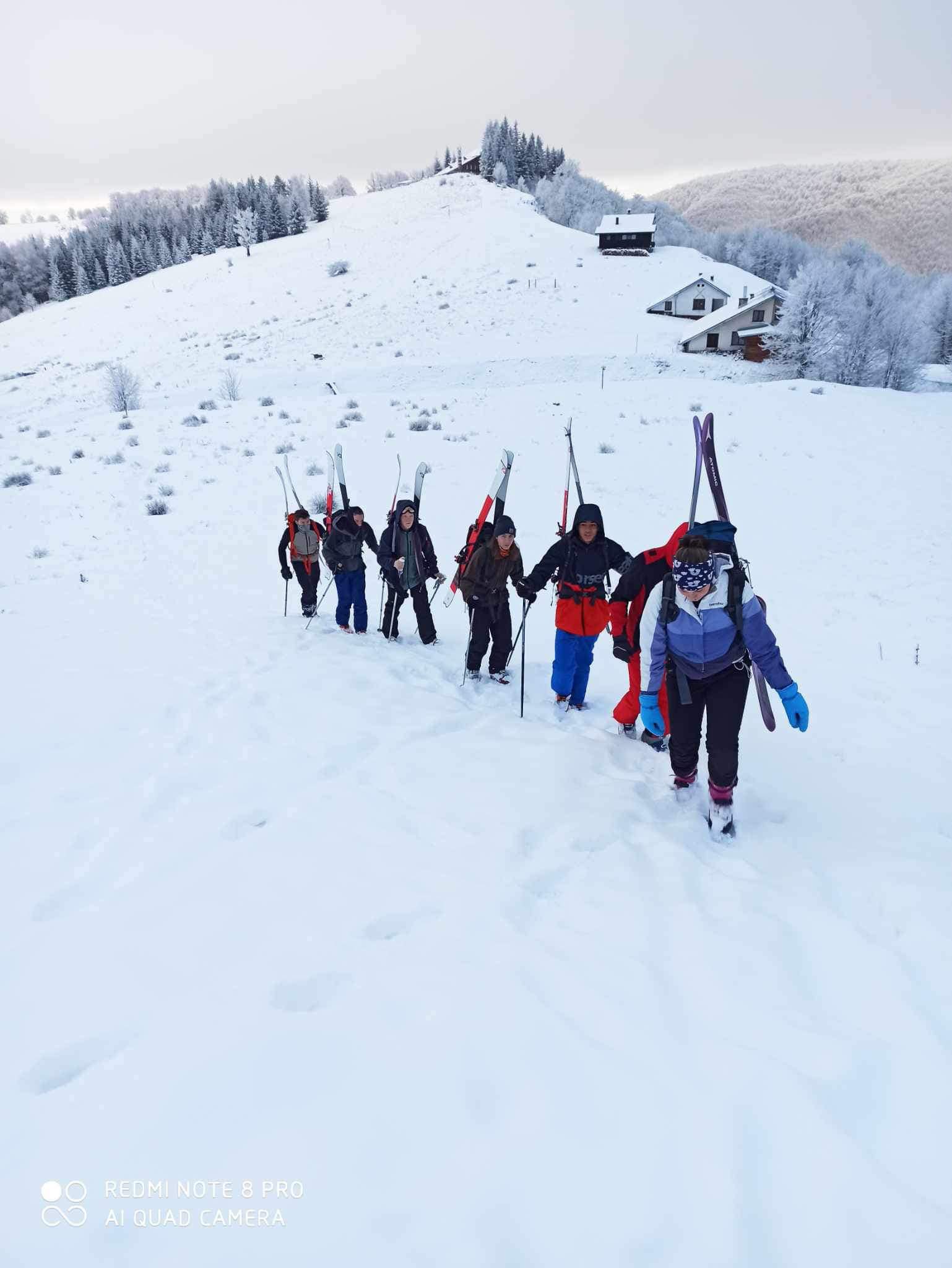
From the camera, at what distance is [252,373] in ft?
121

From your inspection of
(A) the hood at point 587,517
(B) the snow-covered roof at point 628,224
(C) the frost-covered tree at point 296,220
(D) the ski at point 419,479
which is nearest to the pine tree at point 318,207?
(C) the frost-covered tree at point 296,220

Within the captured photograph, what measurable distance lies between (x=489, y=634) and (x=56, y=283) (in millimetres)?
105597

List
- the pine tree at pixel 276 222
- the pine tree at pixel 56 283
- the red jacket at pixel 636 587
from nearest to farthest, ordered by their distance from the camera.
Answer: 1. the red jacket at pixel 636 587
2. the pine tree at pixel 276 222
3. the pine tree at pixel 56 283

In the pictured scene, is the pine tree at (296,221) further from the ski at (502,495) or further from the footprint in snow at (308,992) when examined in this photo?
the footprint in snow at (308,992)

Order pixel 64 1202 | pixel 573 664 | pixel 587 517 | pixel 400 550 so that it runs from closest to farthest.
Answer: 1. pixel 64 1202
2. pixel 587 517
3. pixel 573 664
4. pixel 400 550

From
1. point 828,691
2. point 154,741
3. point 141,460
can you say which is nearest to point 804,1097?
point 154,741

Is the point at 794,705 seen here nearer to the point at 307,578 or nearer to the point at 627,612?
the point at 627,612

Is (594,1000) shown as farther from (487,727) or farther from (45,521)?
(45,521)

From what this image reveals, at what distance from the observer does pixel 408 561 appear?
26.5 feet

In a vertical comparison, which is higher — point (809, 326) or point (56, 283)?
point (56, 283)

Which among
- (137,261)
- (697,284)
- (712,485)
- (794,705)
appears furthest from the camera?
(137,261)

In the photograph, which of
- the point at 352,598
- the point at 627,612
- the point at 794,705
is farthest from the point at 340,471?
the point at 794,705

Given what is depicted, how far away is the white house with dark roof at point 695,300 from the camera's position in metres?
51.2

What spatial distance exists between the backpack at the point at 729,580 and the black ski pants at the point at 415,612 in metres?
4.49
